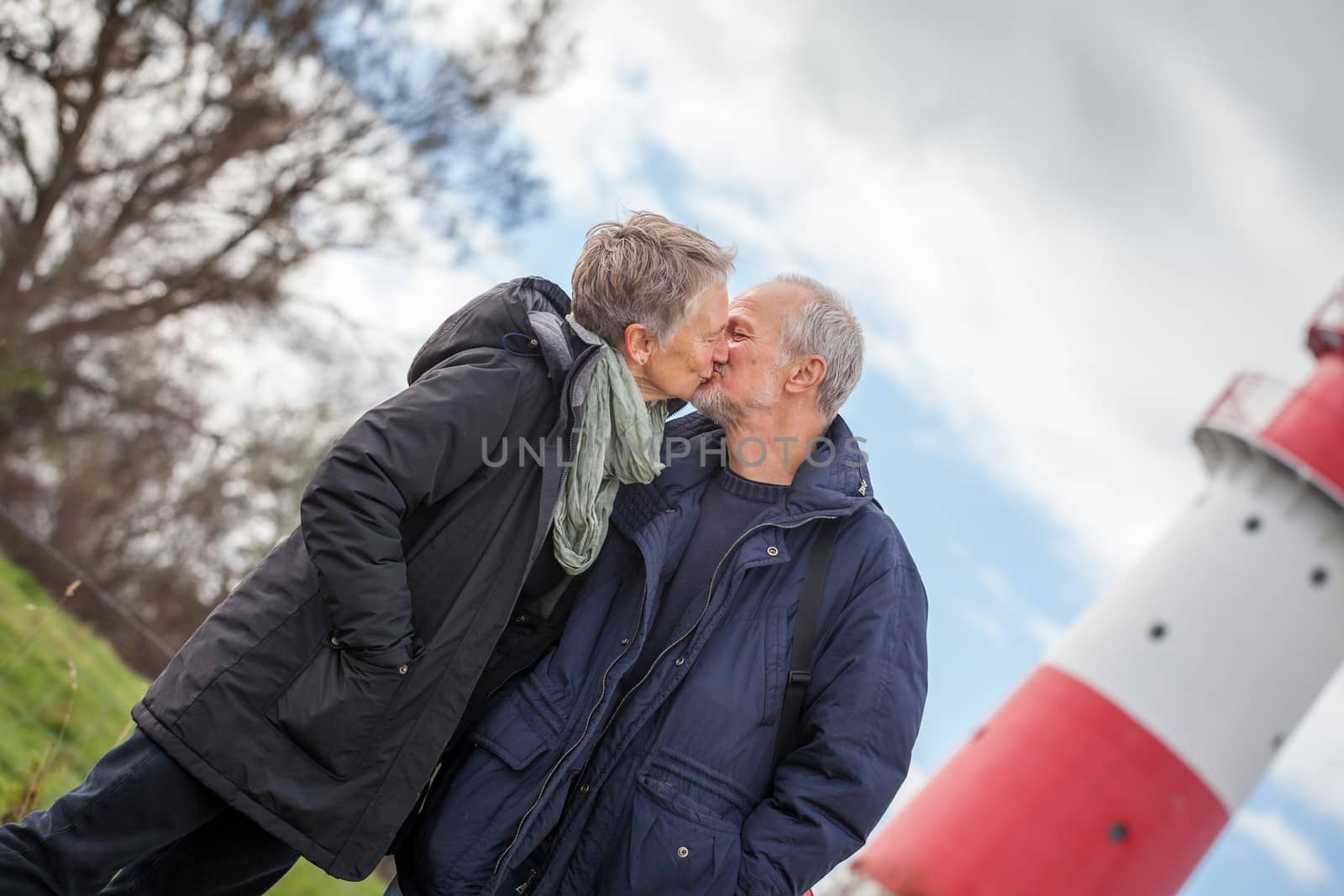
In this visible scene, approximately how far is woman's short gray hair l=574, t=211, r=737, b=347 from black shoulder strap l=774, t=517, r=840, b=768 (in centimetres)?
73

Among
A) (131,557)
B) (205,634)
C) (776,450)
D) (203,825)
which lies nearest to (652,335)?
(776,450)

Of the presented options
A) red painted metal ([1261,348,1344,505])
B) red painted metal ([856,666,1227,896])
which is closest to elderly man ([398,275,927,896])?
red painted metal ([856,666,1227,896])

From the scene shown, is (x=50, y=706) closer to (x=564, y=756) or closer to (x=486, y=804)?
(x=486, y=804)

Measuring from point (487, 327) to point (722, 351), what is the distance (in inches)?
30.6

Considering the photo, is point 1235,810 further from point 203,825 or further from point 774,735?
point 203,825

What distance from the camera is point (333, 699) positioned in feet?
8.34

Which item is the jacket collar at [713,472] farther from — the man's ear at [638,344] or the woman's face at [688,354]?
the man's ear at [638,344]

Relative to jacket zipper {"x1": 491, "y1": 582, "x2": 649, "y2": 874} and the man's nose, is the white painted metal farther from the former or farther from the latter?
jacket zipper {"x1": 491, "y1": 582, "x2": 649, "y2": 874}

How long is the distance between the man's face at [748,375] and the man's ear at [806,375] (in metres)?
0.03

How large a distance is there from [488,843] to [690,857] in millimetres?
523

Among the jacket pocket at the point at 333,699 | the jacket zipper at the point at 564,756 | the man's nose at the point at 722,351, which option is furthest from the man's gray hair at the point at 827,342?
the jacket pocket at the point at 333,699

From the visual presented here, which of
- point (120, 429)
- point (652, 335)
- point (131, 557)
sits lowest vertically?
point (131, 557)

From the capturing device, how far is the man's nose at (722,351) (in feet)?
10.6

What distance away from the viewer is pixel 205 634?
8.41 ft
